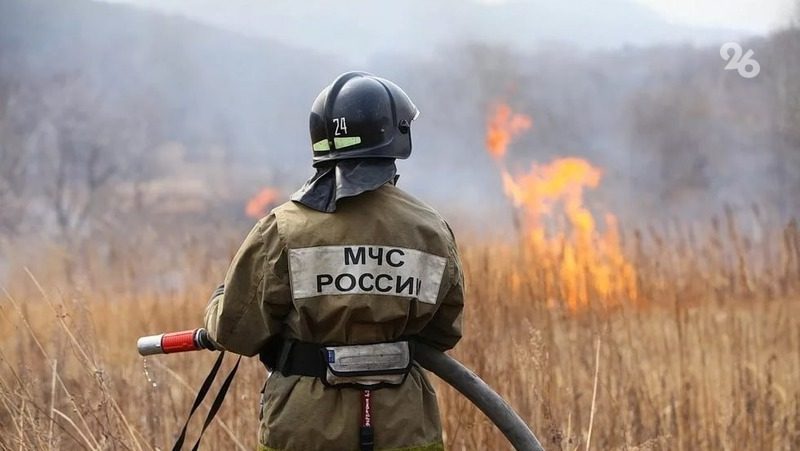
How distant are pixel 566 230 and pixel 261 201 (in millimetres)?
6963

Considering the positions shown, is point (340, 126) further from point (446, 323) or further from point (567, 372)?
point (567, 372)

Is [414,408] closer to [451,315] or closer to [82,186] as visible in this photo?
[451,315]

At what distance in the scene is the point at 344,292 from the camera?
231cm

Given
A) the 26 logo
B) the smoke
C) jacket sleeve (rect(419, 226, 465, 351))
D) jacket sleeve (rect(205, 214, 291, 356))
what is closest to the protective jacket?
jacket sleeve (rect(205, 214, 291, 356))

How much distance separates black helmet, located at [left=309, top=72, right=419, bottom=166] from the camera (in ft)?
7.87

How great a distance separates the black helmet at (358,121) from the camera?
2398 millimetres

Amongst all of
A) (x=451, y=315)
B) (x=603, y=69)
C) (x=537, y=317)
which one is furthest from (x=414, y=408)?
(x=603, y=69)

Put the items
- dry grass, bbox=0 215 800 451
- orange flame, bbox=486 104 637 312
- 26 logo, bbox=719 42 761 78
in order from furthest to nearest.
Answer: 26 logo, bbox=719 42 761 78 < orange flame, bbox=486 104 637 312 < dry grass, bbox=0 215 800 451

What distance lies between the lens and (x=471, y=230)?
10.9 metres

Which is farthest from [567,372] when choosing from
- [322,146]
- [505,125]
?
[505,125]

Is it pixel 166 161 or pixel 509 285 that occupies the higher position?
pixel 166 161

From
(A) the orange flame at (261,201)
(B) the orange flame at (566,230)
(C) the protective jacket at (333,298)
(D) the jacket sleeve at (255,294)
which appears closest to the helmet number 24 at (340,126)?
(C) the protective jacket at (333,298)

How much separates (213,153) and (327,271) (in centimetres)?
1061

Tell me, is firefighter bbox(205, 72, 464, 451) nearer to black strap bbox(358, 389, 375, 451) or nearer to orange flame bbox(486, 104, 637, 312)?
black strap bbox(358, 389, 375, 451)
